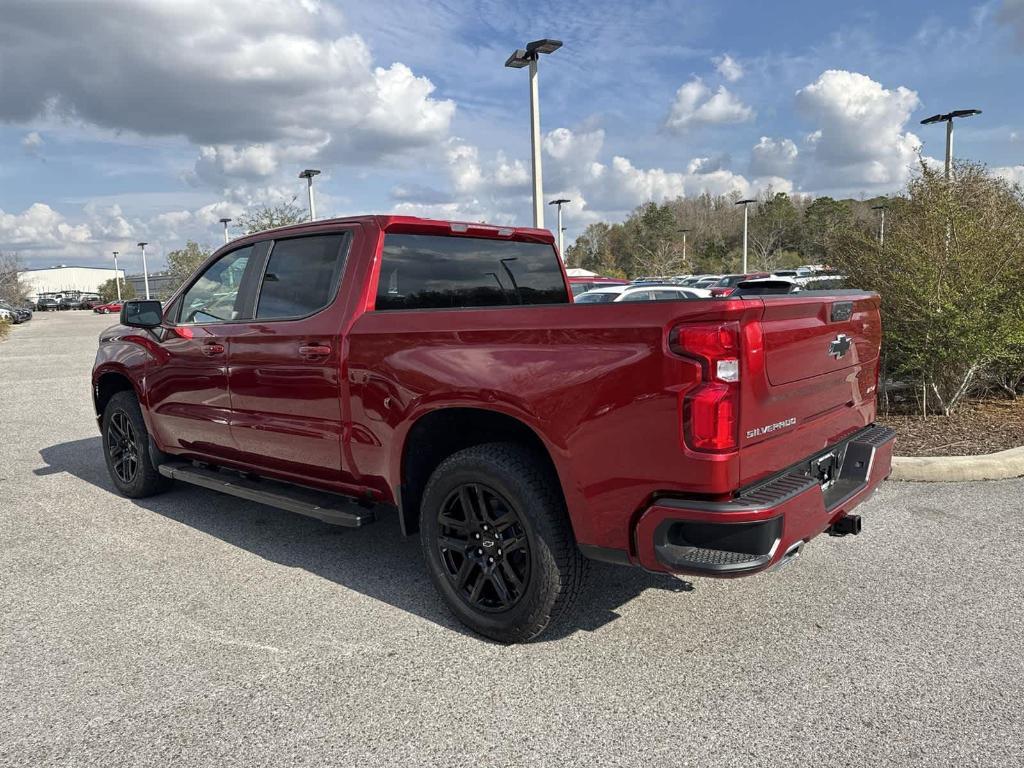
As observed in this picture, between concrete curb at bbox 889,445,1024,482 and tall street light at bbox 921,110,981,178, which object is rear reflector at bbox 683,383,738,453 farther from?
tall street light at bbox 921,110,981,178

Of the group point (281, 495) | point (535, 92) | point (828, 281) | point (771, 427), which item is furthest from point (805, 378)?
point (535, 92)

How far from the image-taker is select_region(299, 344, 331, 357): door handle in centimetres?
373

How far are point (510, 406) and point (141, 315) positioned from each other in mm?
3102

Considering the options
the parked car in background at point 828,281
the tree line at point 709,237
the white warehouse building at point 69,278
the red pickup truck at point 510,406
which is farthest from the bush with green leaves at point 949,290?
the white warehouse building at point 69,278

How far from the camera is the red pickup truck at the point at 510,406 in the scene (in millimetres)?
2586

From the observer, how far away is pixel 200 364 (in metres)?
4.62

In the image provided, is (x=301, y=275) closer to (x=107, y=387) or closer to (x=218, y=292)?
(x=218, y=292)

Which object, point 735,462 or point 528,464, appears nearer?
point 735,462

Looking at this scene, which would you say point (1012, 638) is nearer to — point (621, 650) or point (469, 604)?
point (621, 650)

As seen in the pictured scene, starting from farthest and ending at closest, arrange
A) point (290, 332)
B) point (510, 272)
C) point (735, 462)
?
point (510, 272) < point (290, 332) < point (735, 462)

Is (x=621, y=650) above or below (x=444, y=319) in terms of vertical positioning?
below

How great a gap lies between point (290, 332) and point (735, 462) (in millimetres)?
2449

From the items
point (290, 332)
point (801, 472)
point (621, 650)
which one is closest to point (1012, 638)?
point (801, 472)

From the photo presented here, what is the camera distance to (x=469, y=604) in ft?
10.9
